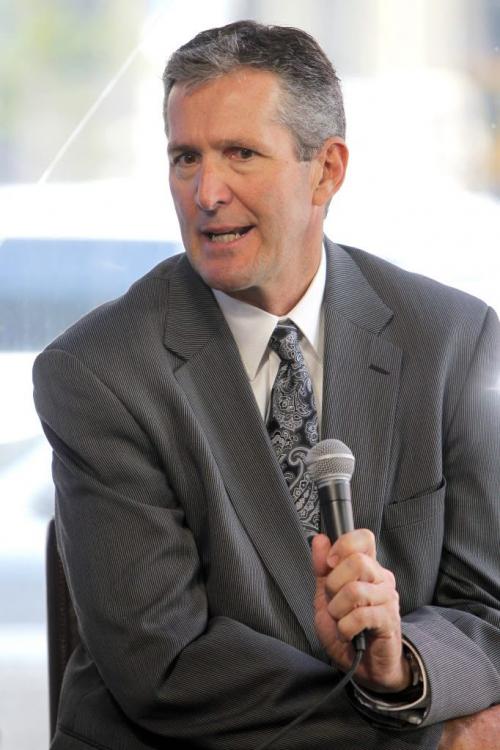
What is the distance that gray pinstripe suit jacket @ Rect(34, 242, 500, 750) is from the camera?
1.51 metres

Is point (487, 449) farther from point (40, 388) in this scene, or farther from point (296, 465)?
point (40, 388)

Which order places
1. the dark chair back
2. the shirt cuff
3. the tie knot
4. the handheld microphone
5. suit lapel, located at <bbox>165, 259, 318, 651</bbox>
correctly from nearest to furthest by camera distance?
the handheld microphone
the shirt cuff
suit lapel, located at <bbox>165, 259, 318, 651</bbox>
the tie knot
the dark chair back

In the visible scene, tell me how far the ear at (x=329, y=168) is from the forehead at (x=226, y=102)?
149mm

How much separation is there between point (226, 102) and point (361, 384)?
17.0 inches

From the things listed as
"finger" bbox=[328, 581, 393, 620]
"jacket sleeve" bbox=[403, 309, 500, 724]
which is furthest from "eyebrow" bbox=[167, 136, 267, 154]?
"finger" bbox=[328, 581, 393, 620]

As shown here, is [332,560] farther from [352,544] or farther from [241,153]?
[241,153]

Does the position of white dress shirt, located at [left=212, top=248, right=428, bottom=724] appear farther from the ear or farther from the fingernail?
the fingernail

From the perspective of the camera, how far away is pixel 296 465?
65.2 inches

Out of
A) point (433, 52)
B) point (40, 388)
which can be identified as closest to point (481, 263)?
point (433, 52)

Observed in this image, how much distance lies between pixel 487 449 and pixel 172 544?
0.48 metres

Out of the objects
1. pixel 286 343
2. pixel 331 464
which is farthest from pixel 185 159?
pixel 331 464

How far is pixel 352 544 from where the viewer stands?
4.13 ft

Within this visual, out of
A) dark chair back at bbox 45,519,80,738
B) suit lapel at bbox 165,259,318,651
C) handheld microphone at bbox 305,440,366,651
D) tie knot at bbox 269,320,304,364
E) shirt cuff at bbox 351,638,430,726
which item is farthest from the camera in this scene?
dark chair back at bbox 45,519,80,738

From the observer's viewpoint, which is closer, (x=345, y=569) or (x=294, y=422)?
(x=345, y=569)
